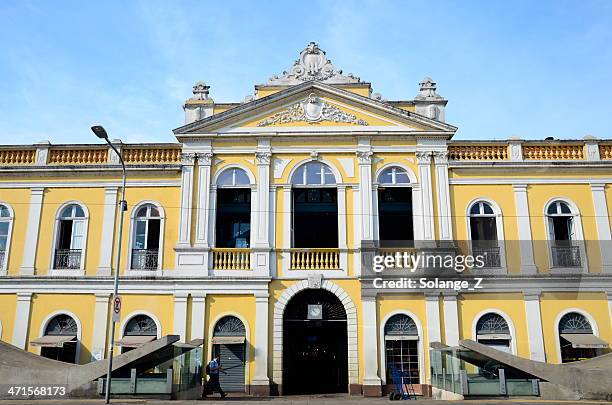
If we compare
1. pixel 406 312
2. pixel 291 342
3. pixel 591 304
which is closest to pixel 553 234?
pixel 591 304

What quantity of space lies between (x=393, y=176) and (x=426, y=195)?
4.85 feet

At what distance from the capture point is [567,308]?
21.8 metres

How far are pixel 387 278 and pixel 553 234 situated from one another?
22.2ft

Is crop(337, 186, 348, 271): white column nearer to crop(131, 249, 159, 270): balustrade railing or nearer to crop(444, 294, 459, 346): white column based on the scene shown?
crop(444, 294, 459, 346): white column

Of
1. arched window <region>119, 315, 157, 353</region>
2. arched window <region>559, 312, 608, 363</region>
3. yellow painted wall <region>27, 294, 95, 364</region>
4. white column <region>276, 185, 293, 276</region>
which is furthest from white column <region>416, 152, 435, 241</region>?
yellow painted wall <region>27, 294, 95, 364</region>

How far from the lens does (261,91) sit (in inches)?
949

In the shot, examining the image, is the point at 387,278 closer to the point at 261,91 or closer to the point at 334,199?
the point at 334,199

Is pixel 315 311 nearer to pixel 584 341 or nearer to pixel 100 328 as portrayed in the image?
pixel 100 328

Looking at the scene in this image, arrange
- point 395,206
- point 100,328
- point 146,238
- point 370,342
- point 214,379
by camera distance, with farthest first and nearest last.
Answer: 1. point 395,206
2. point 146,238
3. point 100,328
4. point 370,342
5. point 214,379

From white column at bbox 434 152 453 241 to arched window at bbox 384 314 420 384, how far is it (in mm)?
3545

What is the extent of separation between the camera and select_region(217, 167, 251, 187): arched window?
23234 mm

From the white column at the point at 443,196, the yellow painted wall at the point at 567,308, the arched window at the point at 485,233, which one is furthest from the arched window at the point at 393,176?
the yellow painted wall at the point at 567,308

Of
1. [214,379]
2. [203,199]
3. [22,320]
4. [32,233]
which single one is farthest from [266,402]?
[32,233]

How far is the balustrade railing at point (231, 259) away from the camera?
22328mm
